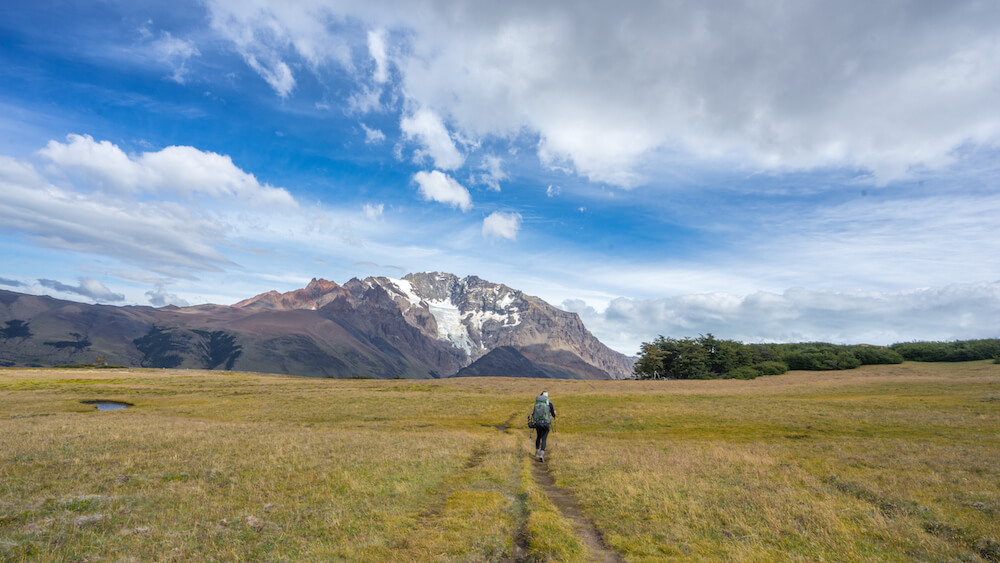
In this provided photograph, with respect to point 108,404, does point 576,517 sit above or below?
above

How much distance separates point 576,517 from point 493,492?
11.6 feet

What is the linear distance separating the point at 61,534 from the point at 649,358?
411ft

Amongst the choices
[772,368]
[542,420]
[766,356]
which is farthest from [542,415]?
[766,356]

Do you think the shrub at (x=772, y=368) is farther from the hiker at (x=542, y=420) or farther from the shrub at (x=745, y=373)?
the hiker at (x=542, y=420)

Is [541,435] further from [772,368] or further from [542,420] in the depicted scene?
[772,368]

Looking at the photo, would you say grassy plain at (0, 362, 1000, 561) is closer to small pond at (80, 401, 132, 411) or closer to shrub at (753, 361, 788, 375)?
small pond at (80, 401, 132, 411)

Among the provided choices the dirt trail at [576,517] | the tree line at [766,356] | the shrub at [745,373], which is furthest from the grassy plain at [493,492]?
the tree line at [766,356]

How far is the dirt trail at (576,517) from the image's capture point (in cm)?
1112

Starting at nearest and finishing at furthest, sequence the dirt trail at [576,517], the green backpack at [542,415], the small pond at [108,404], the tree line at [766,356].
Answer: the dirt trail at [576,517] < the green backpack at [542,415] < the small pond at [108,404] < the tree line at [766,356]

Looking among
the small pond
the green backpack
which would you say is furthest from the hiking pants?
the small pond

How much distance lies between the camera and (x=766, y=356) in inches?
4970

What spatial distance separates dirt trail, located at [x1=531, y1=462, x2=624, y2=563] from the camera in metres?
11.1

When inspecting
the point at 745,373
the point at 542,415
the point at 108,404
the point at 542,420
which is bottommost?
the point at 108,404

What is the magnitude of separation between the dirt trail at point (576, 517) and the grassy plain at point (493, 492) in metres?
0.22
